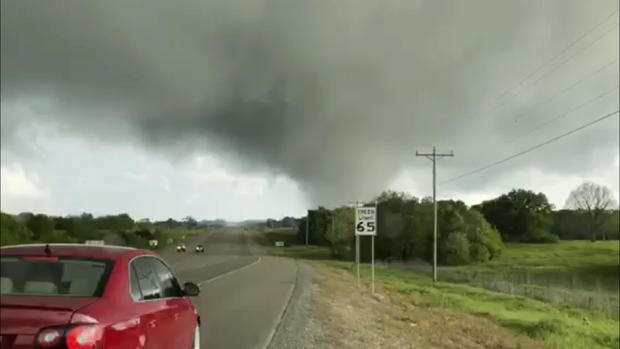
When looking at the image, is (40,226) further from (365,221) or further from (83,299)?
(83,299)

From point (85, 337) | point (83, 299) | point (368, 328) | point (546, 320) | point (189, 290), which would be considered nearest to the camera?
point (85, 337)

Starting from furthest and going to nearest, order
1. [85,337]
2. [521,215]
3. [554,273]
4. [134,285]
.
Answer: [521,215] < [554,273] < [134,285] < [85,337]

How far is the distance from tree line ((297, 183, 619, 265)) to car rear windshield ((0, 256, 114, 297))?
83.0 m

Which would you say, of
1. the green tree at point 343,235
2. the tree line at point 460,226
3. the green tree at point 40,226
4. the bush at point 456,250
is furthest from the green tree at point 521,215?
the green tree at point 40,226

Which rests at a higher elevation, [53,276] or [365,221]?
[365,221]

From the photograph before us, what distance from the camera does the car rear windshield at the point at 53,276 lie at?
5988mm

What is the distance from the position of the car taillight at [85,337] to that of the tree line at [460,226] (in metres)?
83.9

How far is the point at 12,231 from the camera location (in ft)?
168

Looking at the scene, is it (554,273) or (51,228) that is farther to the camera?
(554,273)

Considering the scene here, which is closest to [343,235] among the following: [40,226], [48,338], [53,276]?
[40,226]

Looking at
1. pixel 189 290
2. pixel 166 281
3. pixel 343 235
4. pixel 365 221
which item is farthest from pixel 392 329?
pixel 343 235

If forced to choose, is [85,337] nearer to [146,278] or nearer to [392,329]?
[146,278]

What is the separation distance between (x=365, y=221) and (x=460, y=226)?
79.5 metres

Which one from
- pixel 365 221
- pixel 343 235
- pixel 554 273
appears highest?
pixel 343 235
